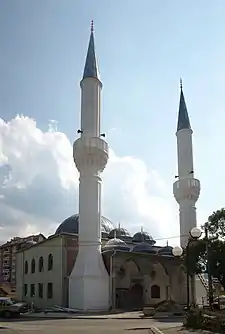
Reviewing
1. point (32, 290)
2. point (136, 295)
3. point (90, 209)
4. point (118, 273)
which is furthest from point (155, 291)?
point (32, 290)

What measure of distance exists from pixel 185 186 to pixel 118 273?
1228 cm

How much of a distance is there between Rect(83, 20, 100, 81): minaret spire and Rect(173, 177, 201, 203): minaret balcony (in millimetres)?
14639

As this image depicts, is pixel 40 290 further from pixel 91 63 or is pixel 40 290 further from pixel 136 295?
pixel 91 63

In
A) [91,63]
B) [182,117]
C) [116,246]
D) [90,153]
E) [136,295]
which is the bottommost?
[136,295]

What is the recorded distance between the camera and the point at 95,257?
43094 mm

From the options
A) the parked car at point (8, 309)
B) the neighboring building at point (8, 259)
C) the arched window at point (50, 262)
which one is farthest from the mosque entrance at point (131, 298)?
the neighboring building at point (8, 259)

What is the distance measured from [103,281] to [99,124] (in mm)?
15066

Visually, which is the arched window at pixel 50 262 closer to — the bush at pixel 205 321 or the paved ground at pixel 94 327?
the paved ground at pixel 94 327

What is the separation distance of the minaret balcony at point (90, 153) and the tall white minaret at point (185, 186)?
11156mm

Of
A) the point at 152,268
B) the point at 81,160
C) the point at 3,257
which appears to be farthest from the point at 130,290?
the point at 3,257

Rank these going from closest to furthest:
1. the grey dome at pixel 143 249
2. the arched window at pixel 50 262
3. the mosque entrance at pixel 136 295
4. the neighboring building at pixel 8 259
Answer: the mosque entrance at pixel 136 295
the arched window at pixel 50 262
the grey dome at pixel 143 249
the neighboring building at pixel 8 259

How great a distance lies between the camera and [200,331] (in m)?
17.0

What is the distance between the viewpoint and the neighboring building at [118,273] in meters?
46.6

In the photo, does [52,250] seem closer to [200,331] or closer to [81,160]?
[81,160]
